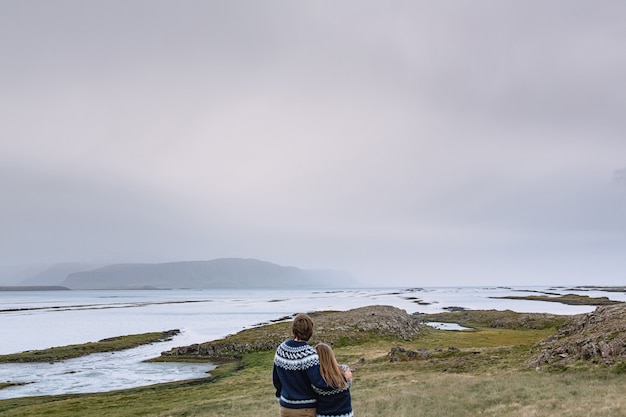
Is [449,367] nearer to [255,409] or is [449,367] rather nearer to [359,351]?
[255,409]

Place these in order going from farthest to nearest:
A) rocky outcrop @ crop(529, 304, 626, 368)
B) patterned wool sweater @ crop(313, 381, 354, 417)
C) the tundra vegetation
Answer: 1. rocky outcrop @ crop(529, 304, 626, 368)
2. the tundra vegetation
3. patterned wool sweater @ crop(313, 381, 354, 417)

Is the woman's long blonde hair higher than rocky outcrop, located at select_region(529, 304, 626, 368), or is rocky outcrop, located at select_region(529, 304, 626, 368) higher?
the woman's long blonde hair

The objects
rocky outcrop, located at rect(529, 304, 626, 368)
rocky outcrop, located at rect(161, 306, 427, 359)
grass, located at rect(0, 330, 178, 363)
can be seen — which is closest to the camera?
rocky outcrop, located at rect(529, 304, 626, 368)

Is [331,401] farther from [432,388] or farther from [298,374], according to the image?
[432,388]

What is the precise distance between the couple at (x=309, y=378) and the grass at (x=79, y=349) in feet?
252

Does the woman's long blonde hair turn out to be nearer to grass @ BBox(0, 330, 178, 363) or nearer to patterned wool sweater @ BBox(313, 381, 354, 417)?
patterned wool sweater @ BBox(313, 381, 354, 417)

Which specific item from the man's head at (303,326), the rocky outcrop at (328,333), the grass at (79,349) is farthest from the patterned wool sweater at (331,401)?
the grass at (79,349)

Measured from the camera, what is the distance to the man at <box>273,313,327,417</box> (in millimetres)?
9195

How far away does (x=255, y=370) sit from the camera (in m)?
56.4

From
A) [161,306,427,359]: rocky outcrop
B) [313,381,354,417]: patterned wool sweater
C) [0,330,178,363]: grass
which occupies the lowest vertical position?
[0,330,178,363]: grass

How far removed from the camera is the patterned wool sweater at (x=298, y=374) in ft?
30.0

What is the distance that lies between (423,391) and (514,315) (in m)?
99.2

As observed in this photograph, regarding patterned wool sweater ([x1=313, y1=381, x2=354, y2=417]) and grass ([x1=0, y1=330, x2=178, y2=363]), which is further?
grass ([x1=0, y1=330, x2=178, y2=363])

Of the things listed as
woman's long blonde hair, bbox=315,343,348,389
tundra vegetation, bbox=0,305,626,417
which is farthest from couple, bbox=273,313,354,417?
tundra vegetation, bbox=0,305,626,417
